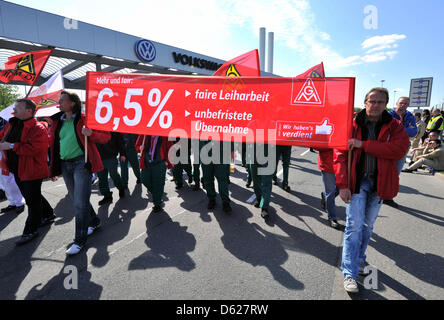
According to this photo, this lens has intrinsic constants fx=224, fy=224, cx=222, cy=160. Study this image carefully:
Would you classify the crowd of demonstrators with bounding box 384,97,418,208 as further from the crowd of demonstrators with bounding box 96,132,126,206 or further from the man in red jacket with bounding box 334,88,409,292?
the crowd of demonstrators with bounding box 96,132,126,206

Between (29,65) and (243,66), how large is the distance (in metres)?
4.07

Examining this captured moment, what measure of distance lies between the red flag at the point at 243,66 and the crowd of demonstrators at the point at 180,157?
4.06 feet

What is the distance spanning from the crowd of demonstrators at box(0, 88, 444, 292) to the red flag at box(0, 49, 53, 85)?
1383mm

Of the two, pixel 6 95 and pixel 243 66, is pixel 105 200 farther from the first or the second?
pixel 6 95

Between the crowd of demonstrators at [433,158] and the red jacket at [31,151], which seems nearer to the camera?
the red jacket at [31,151]

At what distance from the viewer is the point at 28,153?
3.06 metres

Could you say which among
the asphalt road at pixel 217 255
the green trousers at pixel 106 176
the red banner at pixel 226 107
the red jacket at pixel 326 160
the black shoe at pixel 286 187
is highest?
the red banner at pixel 226 107

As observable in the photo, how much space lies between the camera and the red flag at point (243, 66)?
3643 mm

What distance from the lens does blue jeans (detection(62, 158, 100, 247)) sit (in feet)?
9.62

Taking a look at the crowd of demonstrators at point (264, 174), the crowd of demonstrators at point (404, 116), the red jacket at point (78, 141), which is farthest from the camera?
the crowd of demonstrators at point (404, 116)

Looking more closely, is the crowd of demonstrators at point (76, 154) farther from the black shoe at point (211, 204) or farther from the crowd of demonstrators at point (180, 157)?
the black shoe at point (211, 204)

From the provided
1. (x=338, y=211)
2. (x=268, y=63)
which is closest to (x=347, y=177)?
(x=338, y=211)

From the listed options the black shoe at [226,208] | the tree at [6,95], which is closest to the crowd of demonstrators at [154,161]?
the black shoe at [226,208]
